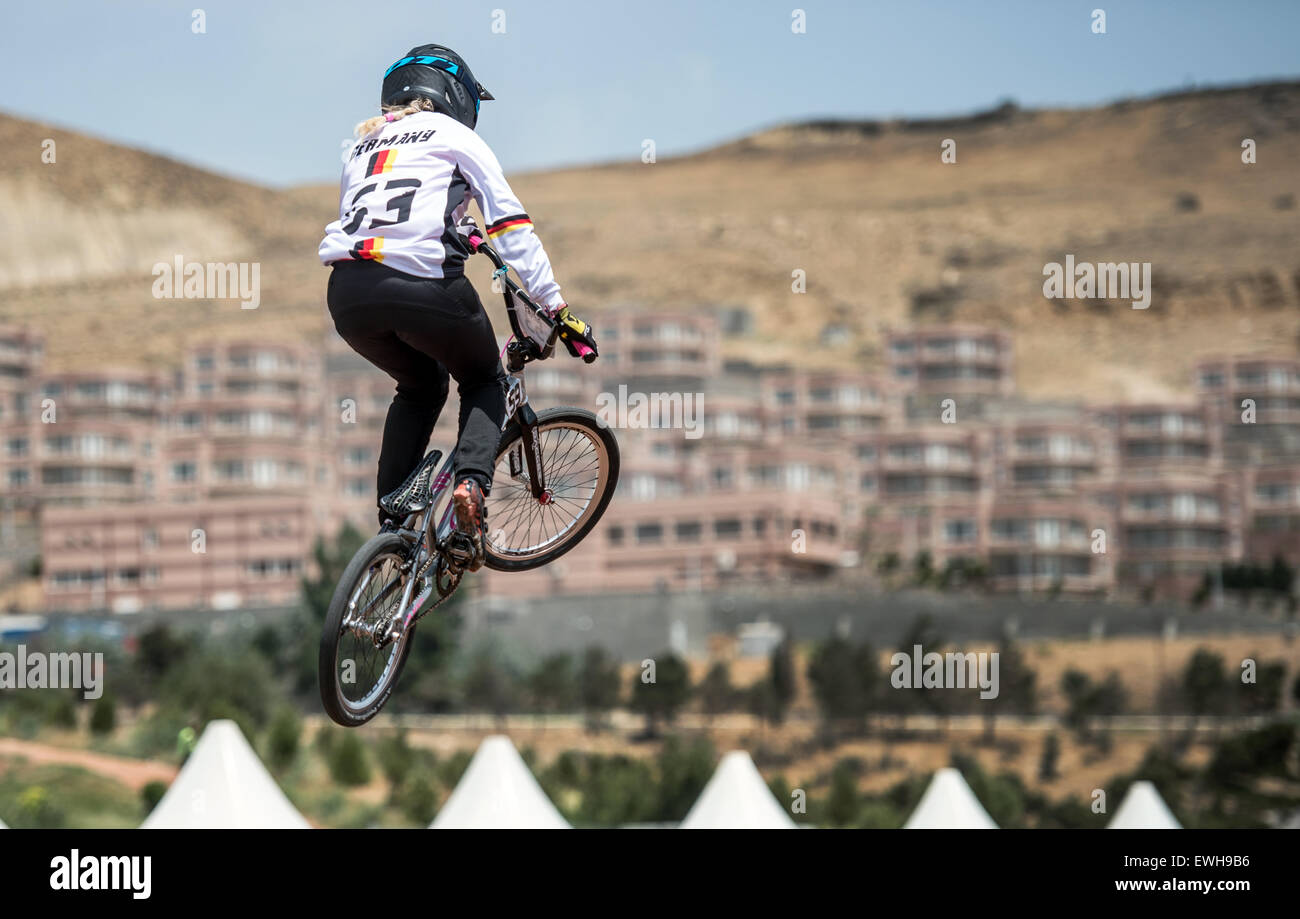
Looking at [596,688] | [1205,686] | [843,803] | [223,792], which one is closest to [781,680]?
[596,688]

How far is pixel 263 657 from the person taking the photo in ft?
388

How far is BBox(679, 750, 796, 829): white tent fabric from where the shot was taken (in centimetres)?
4638

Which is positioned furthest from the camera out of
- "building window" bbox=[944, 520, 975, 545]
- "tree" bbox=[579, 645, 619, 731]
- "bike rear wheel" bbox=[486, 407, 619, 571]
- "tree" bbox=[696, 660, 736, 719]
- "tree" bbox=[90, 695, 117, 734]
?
"building window" bbox=[944, 520, 975, 545]

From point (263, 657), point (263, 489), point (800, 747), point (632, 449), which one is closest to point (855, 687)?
point (800, 747)

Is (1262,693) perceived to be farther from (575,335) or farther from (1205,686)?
(575,335)

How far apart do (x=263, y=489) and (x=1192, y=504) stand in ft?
257

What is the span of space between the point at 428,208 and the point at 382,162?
382 mm

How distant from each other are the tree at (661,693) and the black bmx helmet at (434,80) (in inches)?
3955

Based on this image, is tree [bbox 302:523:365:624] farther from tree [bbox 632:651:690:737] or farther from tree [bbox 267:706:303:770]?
tree [bbox 632:651:690:737]

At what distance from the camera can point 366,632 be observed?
952 centimetres

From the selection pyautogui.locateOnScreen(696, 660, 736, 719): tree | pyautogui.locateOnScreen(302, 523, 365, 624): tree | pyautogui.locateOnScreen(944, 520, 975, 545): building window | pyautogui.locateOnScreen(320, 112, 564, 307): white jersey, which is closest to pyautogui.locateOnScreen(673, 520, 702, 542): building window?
pyautogui.locateOnScreen(944, 520, 975, 545): building window

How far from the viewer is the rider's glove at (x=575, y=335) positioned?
30.9 feet

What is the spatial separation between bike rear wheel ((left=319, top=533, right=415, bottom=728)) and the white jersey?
1.43 meters
